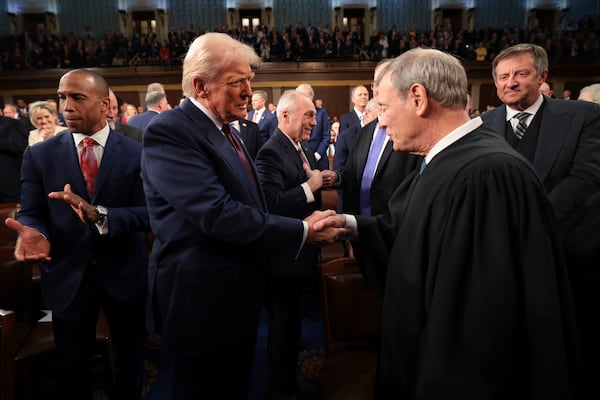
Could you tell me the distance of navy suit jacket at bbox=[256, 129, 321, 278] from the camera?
2.35 meters

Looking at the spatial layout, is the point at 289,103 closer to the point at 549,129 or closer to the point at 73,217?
the point at 73,217

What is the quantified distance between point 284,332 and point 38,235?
51.6 inches

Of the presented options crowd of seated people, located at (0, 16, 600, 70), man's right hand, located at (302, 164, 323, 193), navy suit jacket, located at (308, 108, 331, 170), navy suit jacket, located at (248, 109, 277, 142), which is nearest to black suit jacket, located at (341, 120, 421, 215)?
man's right hand, located at (302, 164, 323, 193)

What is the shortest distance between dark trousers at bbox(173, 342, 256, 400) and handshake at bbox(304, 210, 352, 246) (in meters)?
0.51

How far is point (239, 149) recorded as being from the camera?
1862 mm

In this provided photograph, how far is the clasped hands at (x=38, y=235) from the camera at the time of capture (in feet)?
5.85

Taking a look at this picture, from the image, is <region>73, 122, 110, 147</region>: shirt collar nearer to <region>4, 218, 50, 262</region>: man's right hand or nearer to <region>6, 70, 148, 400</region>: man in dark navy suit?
<region>6, 70, 148, 400</region>: man in dark navy suit

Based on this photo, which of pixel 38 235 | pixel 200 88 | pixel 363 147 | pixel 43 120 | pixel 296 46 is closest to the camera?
pixel 200 88

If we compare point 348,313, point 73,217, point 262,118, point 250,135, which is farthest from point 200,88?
point 262,118

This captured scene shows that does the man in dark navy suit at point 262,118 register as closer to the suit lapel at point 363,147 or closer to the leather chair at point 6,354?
the suit lapel at point 363,147

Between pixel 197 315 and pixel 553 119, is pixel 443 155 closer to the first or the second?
pixel 197 315

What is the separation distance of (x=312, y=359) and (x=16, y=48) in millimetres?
18153

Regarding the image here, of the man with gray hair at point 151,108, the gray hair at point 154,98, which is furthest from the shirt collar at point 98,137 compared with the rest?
the gray hair at point 154,98

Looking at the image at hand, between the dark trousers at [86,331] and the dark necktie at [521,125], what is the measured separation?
2.46 metres
